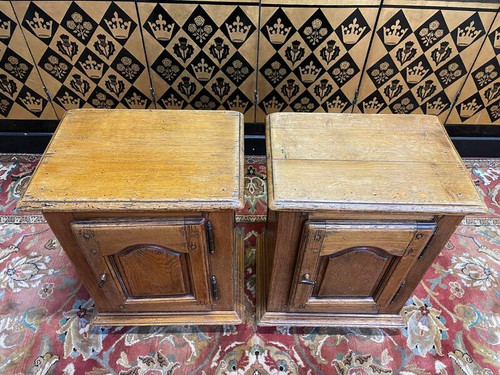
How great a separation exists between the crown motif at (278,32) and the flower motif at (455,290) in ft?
4.03

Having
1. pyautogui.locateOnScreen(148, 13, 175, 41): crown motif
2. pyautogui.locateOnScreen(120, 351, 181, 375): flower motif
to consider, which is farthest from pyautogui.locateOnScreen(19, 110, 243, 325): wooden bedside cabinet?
pyautogui.locateOnScreen(148, 13, 175, 41): crown motif

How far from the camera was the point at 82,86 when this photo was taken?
1.71 m

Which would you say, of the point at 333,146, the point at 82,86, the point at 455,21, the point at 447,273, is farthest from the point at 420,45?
the point at 82,86

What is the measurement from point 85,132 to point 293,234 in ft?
2.27

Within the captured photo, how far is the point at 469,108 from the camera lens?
1834mm

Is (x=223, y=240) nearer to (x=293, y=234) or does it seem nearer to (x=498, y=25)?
(x=293, y=234)

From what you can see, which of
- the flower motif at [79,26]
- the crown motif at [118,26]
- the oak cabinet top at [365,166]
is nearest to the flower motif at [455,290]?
the oak cabinet top at [365,166]

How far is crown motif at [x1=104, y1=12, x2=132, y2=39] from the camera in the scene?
59.5 inches

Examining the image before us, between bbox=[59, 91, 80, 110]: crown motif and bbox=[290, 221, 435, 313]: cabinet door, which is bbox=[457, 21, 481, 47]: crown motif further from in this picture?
bbox=[59, 91, 80, 110]: crown motif

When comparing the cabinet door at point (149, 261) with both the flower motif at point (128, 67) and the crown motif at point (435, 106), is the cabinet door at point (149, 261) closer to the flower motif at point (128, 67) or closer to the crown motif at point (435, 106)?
the flower motif at point (128, 67)

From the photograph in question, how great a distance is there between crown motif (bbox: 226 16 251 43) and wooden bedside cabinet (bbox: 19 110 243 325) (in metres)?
0.54

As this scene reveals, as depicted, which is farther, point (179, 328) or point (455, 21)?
point (455, 21)

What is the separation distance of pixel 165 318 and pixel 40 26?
4.15ft

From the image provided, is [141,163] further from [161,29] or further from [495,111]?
[495,111]
